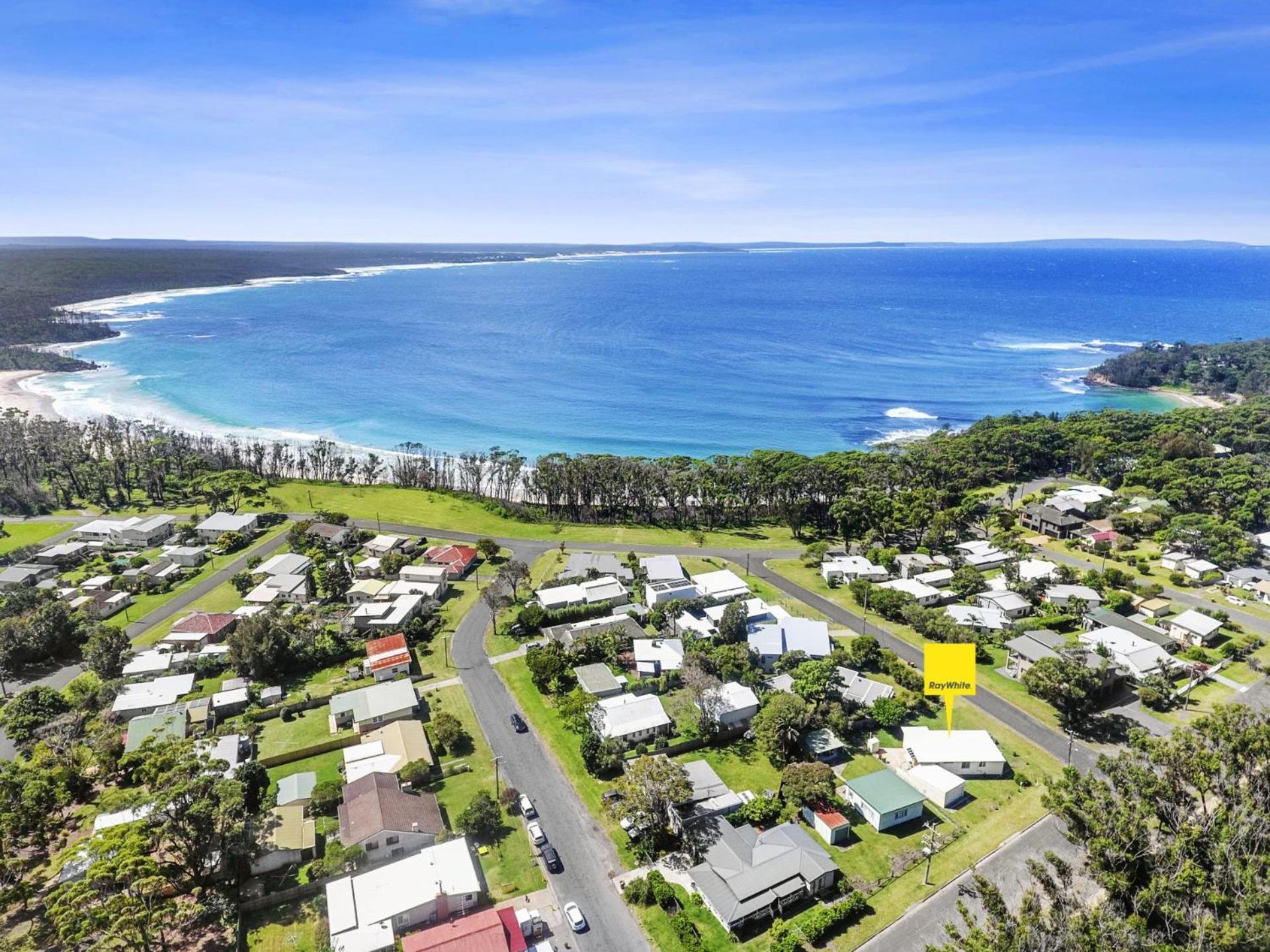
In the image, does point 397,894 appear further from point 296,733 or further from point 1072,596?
point 1072,596

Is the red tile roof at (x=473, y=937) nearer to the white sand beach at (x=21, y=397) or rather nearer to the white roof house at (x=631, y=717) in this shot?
the white roof house at (x=631, y=717)

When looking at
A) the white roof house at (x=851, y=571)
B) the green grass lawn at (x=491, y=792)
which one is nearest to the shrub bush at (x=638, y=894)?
the green grass lawn at (x=491, y=792)

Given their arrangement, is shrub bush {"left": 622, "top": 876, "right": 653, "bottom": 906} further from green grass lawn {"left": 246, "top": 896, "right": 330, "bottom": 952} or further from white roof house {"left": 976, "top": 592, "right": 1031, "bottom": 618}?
white roof house {"left": 976, "top": 592, "right": 1031, "bottom": 618}

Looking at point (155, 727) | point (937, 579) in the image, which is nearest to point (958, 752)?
point (937, 579)

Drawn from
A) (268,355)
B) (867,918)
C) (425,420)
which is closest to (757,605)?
(867,918)

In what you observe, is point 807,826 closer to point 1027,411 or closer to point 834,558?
point 834,558
